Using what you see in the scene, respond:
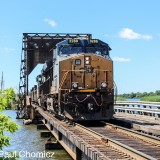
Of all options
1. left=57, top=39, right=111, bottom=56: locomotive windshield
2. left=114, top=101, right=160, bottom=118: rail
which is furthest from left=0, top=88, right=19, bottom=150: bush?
left=114, top=101, right=160, bottom=118: rail

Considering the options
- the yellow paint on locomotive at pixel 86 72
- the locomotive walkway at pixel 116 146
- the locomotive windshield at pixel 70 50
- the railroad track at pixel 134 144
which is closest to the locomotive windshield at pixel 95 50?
the locomotive windshield at pixel 70 50

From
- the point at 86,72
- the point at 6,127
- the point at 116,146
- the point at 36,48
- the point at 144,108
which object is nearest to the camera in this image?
the point at 6,127

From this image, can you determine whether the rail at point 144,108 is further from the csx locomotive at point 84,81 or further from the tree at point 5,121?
the tree at point 5,121

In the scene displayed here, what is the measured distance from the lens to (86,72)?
15.7 metres

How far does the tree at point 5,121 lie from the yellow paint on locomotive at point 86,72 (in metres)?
10.1

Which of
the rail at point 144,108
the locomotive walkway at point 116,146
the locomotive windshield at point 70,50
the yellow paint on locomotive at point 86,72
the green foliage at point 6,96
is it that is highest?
the locomotive windshield at point 70,50

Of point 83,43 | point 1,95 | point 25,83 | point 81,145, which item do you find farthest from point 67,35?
point 1,95

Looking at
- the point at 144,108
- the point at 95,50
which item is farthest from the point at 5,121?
the point at 144,108

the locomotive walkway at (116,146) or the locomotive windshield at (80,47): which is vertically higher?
the locomotive windshield at (80,47)

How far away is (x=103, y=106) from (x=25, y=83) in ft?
80.0

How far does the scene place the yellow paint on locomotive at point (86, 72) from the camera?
15.6m

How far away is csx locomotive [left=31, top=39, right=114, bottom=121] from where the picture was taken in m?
15.2

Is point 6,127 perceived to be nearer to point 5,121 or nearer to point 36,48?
point 5,121

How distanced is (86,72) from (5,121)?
10.6 metres
